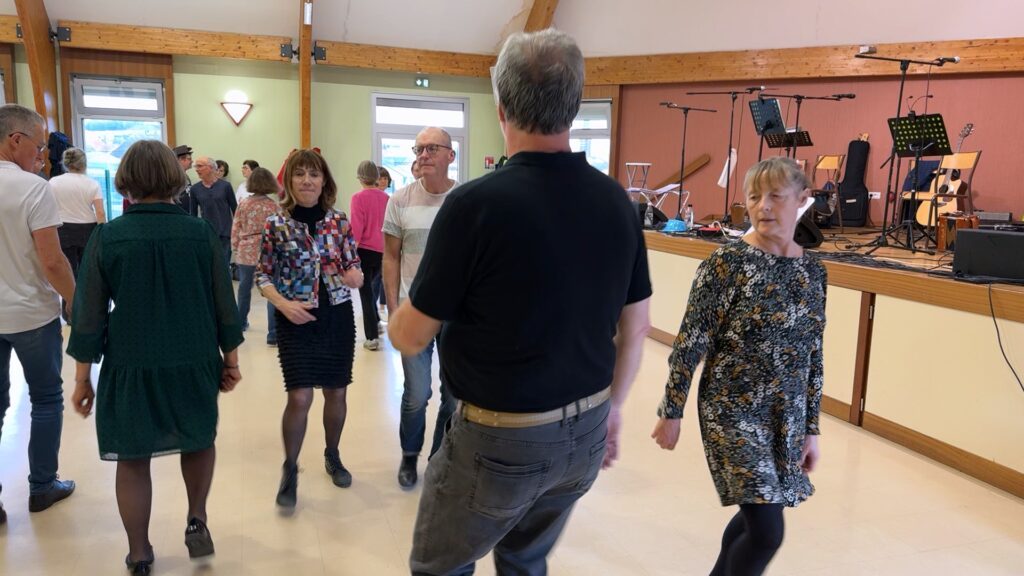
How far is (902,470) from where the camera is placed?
3396 millimetres

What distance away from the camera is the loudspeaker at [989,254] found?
11.1ft

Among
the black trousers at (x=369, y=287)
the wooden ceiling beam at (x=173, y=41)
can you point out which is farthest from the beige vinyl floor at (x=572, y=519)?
the wooden ceiling beam at (x=173, y=41)

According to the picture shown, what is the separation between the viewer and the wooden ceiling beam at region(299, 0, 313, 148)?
9594mm

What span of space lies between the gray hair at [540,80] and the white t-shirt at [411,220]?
5.34ft

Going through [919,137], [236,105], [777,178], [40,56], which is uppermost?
[40,56]

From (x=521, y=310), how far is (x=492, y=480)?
33 centimetres

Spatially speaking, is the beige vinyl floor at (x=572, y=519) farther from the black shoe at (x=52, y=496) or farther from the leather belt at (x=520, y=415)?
the leather belt at (x=520, y=415)

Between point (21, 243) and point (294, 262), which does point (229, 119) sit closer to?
point (21, 243)

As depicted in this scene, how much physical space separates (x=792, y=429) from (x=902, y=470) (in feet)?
6.68

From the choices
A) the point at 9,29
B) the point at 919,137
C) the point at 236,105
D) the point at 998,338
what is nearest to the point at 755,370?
the point at 998,338

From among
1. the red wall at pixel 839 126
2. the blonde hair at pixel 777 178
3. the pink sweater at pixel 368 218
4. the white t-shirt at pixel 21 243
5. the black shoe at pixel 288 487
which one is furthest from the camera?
the red wall at pixel 839 126

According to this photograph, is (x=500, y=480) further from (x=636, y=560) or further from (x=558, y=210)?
(x=636, y=560)

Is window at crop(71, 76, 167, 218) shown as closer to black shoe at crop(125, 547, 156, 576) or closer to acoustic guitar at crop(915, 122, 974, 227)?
black shoe at crop(125, 547, 156, 576)

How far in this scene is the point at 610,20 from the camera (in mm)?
10227
